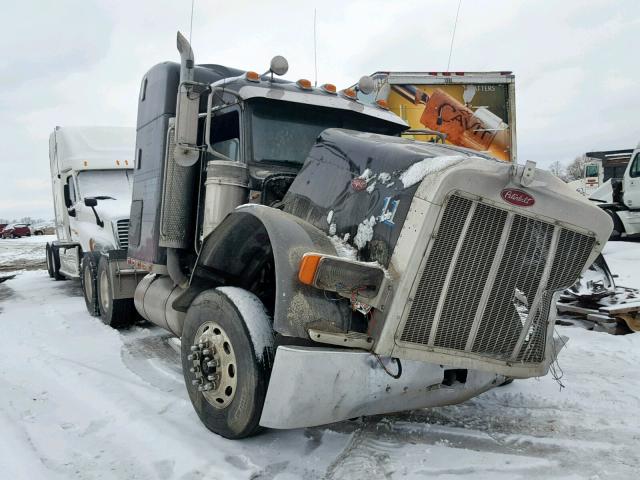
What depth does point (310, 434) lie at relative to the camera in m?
3.40

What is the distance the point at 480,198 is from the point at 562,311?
4701mm

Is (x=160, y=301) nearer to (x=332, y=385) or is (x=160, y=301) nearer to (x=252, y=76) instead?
(x=252, y=76)

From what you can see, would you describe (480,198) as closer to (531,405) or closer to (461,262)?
(461,262)

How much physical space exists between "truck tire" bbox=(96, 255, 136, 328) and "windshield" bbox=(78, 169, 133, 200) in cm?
328

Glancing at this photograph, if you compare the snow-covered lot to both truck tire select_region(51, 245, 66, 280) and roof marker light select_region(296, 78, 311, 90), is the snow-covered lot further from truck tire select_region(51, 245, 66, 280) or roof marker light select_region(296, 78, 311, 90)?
truck tire select_region(51, 245, 66, 280)

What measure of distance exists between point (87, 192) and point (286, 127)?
7.13 metres

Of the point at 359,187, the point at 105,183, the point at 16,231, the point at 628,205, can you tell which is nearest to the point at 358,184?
the point at 359,187

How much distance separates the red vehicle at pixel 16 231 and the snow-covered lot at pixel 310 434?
128 ft

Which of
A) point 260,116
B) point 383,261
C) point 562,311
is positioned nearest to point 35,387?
point 260,116

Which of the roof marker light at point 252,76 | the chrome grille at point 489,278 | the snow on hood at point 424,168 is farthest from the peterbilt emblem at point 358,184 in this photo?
the roof marker light at point 252,76

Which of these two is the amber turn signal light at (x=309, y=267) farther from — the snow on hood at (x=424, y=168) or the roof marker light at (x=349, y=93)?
the roof marker light at (x=349, y=93)

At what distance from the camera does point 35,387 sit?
4.34 metres

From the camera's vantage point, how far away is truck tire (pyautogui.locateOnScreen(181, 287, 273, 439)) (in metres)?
3.01

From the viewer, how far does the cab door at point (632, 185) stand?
14.0m
